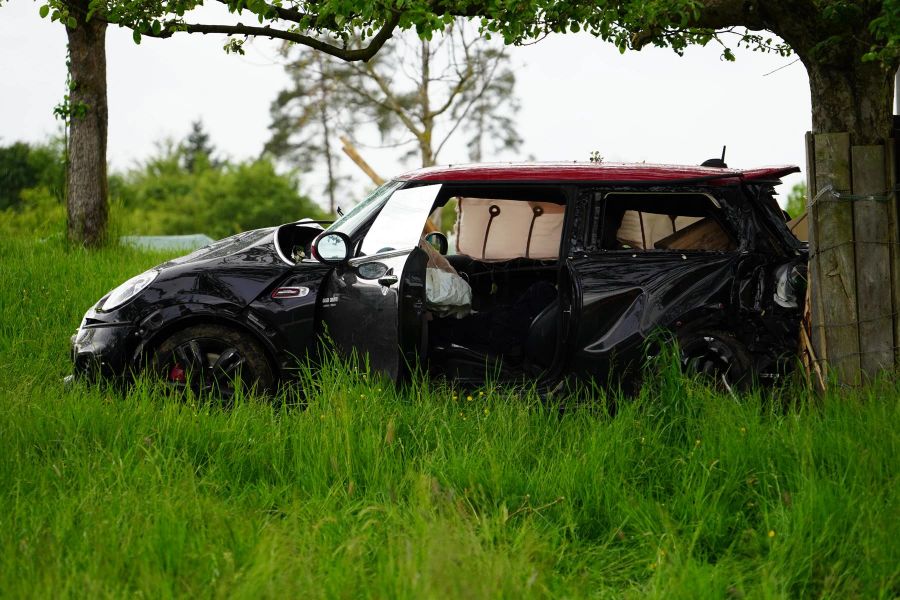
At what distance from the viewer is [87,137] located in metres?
13.5

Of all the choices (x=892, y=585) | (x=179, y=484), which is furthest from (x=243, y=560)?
(x=892, y=585)

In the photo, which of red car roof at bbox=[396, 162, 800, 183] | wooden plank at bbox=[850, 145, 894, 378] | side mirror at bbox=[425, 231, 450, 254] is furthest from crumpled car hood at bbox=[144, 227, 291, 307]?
wooden plank at bbox=[850, 145, 894, 378]

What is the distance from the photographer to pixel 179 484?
178 inches

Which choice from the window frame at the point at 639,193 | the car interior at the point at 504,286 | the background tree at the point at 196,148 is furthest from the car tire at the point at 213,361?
the background tree at the point at 196,148

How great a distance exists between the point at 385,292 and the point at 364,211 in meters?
0.69

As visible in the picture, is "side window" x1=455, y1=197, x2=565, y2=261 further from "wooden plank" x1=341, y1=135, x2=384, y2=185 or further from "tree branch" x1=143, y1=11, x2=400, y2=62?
"wooden plank" x1=341, y1=135, x2=384, y2=185

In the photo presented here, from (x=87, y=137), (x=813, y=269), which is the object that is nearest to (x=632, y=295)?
(x=813, y=269)

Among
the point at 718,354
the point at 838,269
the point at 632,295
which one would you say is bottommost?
the point at 718,354

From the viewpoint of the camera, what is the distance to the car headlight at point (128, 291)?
607cm

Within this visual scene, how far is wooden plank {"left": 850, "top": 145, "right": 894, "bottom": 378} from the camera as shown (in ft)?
20.3

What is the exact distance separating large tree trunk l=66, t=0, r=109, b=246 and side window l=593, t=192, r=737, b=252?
930 centimetres

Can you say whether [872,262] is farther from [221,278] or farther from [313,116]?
[313,116]

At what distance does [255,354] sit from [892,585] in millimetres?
3719

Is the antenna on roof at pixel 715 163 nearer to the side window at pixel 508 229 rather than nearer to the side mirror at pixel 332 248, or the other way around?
the side window at pixel 508 229
